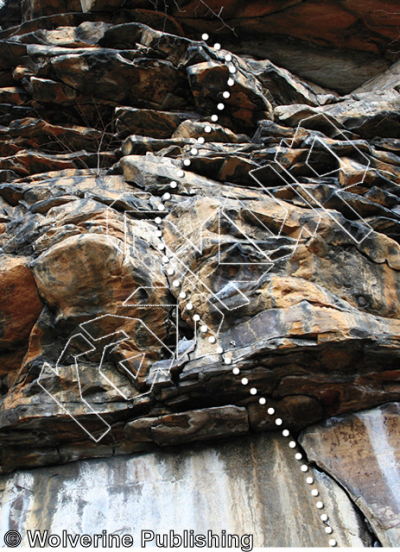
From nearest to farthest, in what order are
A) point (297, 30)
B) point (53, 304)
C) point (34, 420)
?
point (34, 420) → point (53, 304) → point (297, 30)

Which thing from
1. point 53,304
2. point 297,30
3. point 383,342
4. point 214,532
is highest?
point 297,30

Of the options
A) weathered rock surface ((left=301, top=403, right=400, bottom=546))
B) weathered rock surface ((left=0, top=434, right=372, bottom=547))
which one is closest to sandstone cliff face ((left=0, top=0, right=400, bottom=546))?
weathered rock surface ((left=301, top=403, right=400, bottom=546))

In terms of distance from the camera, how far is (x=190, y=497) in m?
4.94

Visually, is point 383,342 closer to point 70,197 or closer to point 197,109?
point 70,197

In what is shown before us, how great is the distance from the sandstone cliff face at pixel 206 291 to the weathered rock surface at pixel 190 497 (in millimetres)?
134

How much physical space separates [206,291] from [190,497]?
2180mm

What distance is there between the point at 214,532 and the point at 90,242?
3.29m

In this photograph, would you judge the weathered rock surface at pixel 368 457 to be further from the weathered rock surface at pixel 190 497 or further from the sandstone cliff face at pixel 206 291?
the weathered rock surface at pixel 190 497

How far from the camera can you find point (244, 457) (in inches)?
202

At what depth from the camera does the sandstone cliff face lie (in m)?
4.86

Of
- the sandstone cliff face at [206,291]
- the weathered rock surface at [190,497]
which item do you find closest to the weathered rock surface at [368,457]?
the sandstone cliff face at [206,291]

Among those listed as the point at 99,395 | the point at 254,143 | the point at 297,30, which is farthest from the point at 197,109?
the point at 99,395

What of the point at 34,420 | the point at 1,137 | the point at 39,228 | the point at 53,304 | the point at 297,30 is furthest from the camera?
the point at 297,30

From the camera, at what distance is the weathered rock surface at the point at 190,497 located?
4707 mm
